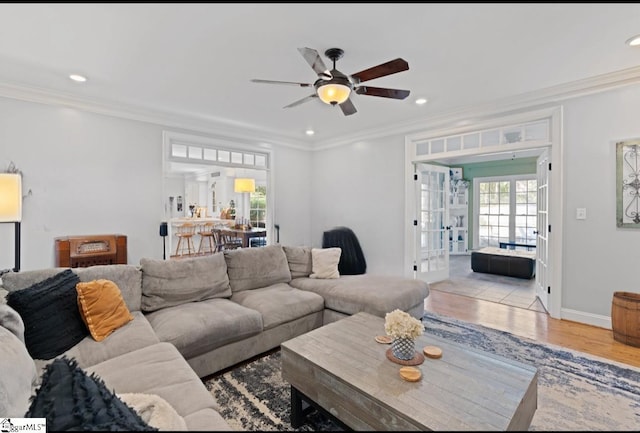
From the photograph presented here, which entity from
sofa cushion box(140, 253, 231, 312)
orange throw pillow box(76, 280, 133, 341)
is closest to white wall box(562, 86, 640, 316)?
sofa cushion box(140, 253, 231, 312)

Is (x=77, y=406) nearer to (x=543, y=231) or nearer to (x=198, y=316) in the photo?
(x=198, y=316)

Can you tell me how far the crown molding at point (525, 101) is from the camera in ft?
9.91

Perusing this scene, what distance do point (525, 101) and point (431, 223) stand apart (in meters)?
2.17

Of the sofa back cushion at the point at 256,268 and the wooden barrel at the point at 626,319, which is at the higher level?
the sofa back cushion at the point at 256,268

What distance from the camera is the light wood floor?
8.94 ft

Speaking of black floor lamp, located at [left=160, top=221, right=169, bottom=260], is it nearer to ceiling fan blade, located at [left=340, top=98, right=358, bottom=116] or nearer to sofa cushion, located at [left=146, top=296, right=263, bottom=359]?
sofa cushion, located at [left=146, top=296, right=263, bottom=359]

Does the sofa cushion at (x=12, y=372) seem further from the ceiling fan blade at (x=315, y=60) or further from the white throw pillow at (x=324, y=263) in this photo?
the white throw pillow at (x=324, y=263)

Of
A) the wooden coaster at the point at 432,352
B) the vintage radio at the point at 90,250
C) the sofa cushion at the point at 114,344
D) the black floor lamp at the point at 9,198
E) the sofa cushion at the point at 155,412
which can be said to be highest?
the black floor lamp at the point at 9,198

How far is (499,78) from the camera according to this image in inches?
122

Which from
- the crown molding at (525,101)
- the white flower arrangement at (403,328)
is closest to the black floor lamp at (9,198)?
the white flower arrangement at (403,328)

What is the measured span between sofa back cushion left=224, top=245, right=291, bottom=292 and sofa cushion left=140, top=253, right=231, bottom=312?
122 millimetres

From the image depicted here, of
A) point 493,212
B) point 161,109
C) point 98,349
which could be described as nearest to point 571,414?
point 98,349

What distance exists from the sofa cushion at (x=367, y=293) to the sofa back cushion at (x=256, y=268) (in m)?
0.23

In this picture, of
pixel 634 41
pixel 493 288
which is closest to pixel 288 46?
pixel 634 41
